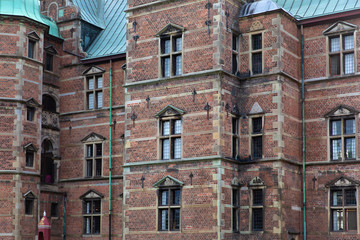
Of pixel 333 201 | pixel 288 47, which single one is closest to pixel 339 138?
pixel 333 201

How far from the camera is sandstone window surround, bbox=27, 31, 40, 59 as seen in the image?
31766mm

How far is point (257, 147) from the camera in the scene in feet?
87.8

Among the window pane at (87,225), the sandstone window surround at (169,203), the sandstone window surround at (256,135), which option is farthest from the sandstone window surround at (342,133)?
the window pane at (87,225)

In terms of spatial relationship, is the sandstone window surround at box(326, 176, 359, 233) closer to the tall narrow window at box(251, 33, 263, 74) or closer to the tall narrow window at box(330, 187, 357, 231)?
the tall narrow window at box(330, 187, 357, 231)

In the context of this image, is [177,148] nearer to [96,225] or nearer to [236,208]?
[236,208]

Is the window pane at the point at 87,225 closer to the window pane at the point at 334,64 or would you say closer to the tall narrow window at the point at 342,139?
the tall narrow window at the point at 342,139

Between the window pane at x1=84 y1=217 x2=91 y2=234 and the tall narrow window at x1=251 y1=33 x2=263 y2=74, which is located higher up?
the tall narrow window at x1=251 y1=33 x2=263 y2=74

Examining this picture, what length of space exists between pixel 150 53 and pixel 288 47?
18.2 ft

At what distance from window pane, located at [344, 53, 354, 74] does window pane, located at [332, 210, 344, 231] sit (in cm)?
549

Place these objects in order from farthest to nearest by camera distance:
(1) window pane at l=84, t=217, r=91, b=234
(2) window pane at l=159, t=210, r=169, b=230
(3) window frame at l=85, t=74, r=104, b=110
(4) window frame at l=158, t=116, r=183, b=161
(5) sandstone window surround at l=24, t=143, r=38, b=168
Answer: (3) window frame at l=85, t=74, r=104, b=110 < (1) window pane at l=84, t=217, r=91, b=234 < (5) sandstone window surround at l=24, t=143, r=38, b=168 < (4) window frame at l=158, t=116, r=183, b=161 < (2) window pane at l=159, t=210, r=169, b=230

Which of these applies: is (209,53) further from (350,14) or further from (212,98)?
(350,14)

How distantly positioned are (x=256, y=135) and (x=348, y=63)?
4655 mm

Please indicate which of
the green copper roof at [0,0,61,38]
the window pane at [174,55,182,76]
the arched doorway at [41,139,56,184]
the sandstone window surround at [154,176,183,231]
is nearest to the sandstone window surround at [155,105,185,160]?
the sandstone window surround at [154,176,183,231]

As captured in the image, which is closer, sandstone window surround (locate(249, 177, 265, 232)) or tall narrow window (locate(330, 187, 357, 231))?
tall narrow window (locate(330, 187, 357, 231))
